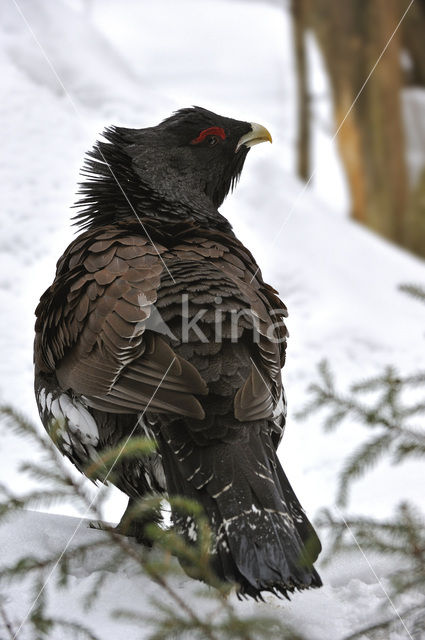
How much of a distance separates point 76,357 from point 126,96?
5.99 meters

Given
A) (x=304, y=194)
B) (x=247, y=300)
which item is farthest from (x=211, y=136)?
(x=304, y=194)

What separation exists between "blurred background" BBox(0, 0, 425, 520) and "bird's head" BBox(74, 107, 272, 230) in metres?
2.25

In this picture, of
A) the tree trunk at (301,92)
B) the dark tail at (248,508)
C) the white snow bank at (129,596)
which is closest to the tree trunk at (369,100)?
the tree trunk at (301,92)

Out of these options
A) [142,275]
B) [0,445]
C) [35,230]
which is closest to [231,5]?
[35,230]

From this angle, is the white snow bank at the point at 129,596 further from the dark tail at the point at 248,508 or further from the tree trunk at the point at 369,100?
the tree trunk at the point at 369,100

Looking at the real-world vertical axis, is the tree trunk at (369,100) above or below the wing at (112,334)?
A: above

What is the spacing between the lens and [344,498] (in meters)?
2.45

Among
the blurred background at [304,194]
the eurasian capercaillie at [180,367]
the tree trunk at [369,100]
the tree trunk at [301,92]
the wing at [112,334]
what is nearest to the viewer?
the eurasian capercaillie at [180,367]

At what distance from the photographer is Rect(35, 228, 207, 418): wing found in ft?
9.68

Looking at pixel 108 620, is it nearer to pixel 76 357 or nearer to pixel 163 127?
pixel 76 357

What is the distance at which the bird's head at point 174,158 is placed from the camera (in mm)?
3938

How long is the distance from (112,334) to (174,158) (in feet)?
3.99

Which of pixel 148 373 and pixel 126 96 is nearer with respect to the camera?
pixel 148 373

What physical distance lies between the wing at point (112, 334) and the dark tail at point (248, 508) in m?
0.17
